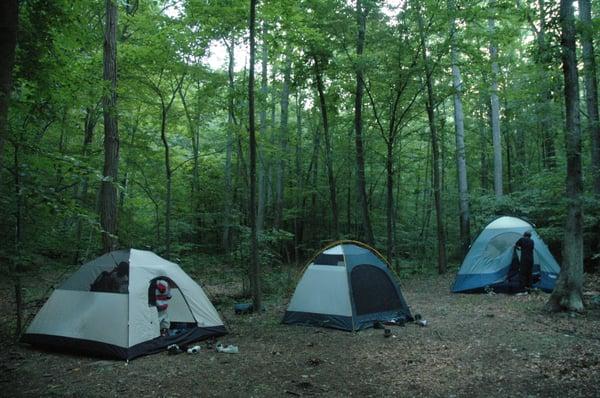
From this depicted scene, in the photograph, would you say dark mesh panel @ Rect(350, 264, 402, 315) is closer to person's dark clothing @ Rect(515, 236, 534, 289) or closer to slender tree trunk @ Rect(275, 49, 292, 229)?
person's dark clothing @ Rect(515, 236, 534, 289)

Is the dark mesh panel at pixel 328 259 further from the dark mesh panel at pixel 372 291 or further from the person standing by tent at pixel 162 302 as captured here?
the person standing by tent at pixel 162 302

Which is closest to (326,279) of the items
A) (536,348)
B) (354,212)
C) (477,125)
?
(536,348)

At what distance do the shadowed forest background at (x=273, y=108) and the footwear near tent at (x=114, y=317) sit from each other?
0.83m

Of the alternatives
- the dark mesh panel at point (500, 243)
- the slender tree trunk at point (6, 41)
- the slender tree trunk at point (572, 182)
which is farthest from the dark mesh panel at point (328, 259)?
the slender tree trunk at point (6, 41)

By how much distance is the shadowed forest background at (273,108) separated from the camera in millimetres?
6395

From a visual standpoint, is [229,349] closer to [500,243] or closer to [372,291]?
[372,291]

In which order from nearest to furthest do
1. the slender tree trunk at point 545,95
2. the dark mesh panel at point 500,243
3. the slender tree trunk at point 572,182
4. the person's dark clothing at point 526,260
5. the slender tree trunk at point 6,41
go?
the slender tree trunk at point 6,41, the slender tree trunk at point 572,182, the slender tree trunk at point 545,95, the person's dark clothing at point 526,260, the dark mesh panel at point 500,243

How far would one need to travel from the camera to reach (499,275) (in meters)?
10.7

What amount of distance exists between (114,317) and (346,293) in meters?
3.82

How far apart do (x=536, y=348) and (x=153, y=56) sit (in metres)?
9.83

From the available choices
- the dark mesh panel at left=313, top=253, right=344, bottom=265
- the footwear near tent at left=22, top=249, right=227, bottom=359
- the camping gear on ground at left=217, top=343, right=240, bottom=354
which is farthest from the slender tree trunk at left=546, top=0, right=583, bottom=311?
the footwear near tent at left=22, top=249, right=227, bottom=359

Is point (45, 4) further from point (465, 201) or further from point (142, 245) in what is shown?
point (465, 201)

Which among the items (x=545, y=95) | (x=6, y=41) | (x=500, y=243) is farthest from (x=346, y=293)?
(x=545, y=95)

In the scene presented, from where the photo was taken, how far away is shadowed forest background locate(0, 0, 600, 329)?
21.0 feet
